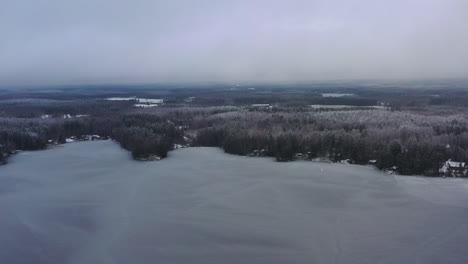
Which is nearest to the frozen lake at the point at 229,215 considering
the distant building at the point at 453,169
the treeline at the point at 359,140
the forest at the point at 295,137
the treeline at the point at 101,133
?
the distant building at the point at 453,169

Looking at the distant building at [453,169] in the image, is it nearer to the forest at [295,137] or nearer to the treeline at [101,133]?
the forest at [295,137]

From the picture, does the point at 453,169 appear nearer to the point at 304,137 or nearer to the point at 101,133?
the point at 304,137

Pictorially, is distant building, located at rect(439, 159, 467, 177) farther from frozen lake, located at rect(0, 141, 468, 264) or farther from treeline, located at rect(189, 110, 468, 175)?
frozen lake, located at rect(0, 141, 468, 264)

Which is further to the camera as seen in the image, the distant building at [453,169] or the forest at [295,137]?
the forest at [295,137]

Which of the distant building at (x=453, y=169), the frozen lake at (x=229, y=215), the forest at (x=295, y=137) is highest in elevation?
the forest at (x=295, y=137)

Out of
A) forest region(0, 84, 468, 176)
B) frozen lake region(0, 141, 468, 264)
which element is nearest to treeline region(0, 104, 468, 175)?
forest region(0, 84, 468, 176)

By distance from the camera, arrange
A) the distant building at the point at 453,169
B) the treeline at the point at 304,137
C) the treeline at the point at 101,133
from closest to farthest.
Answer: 1. the distant building at the point at 453,169
2. the treeline at the point at 304,137
3. the treeline at the point at 101,133

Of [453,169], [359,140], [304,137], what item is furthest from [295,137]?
[453,169]
